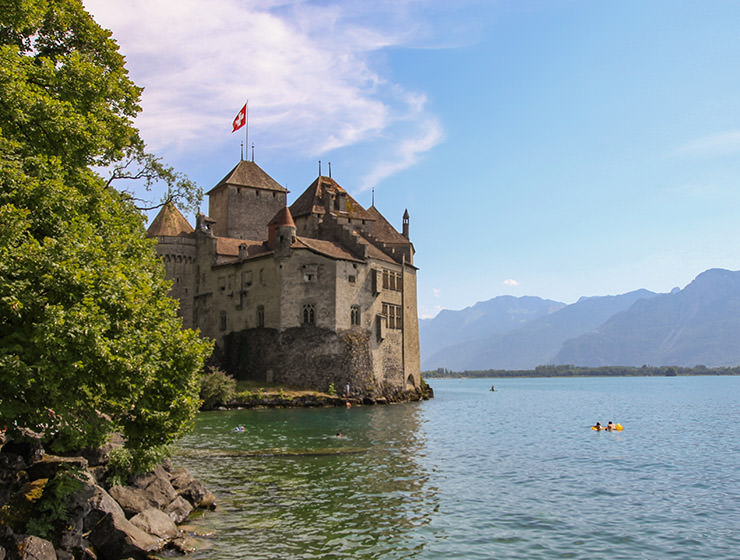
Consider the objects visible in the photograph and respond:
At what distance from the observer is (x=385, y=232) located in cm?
9456

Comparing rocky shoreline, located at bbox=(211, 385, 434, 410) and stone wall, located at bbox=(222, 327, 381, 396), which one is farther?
stone wall, located at bbox=(222, 327, 381, 396)

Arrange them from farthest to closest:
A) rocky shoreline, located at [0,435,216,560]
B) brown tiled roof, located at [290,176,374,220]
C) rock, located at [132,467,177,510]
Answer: brown tiled roof, located at [290,176,374,220] < rock, located at [132,467,177,510] < rocky shoreline, located at [0,435,216,560]

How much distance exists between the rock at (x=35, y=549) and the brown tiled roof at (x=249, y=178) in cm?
7883

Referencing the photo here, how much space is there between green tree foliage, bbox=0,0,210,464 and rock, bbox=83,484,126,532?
4.66 ft

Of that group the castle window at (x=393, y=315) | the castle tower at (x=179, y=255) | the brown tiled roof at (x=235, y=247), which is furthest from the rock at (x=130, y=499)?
the castle tower at (x=179, y=255)

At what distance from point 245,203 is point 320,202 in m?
10.9

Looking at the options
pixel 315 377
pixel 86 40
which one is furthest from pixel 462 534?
pixel 315 377

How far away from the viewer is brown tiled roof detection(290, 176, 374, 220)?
87938 millimetres

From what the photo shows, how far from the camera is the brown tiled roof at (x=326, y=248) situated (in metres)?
76.4

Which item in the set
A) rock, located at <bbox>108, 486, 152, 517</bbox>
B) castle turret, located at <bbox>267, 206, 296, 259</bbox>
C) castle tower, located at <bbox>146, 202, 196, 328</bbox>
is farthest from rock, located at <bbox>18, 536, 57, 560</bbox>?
castle tower, located at <bbox>146, 202, 196, 328</bbox>

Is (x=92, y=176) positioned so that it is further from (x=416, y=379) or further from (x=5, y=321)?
(x=416, y=379)

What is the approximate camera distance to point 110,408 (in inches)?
757

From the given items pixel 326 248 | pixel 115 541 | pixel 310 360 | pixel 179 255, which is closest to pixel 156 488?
pixel 115 541

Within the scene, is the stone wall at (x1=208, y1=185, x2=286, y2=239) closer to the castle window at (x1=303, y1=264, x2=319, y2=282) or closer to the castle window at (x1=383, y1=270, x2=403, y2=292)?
the castle window at (x1=303, y1=264, x2=319, y2=282)
